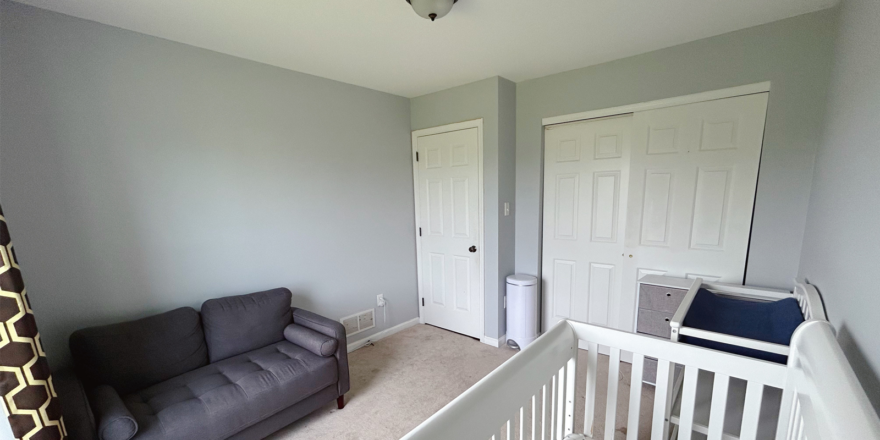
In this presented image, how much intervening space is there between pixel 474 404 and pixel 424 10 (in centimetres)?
166

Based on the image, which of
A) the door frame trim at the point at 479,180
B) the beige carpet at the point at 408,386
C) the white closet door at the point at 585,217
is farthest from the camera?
the door frame trim at the point at 479,180

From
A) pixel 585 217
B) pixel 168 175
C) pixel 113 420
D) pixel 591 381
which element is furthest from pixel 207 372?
pixel 585 217

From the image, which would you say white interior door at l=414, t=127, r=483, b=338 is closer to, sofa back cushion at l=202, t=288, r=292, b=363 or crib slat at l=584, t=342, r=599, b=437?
sofa back cushion at l=202, t=288, r=292, b=363

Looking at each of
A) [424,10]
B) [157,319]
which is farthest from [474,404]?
[157,319]

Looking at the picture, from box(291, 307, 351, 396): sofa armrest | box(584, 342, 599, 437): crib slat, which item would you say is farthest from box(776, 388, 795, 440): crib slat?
box(291, 307, 351, 396): sofa armrest

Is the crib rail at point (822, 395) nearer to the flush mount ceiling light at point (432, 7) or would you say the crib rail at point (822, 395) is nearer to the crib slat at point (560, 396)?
the crib slat at point (560, 396)

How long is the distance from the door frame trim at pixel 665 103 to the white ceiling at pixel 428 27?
364 millimetres

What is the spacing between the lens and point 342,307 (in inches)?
113

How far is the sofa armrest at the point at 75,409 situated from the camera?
1253 millimetres

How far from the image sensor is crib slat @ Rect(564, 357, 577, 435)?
1265 millimetres

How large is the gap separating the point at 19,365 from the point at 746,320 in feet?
9.94

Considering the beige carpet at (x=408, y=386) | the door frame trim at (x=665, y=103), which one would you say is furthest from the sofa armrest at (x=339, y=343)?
the door frame trim at (x=665, y=103)

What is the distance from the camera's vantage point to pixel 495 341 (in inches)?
117

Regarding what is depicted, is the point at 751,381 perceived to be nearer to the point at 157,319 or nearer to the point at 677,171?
the point at 677,171
